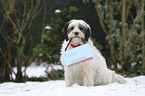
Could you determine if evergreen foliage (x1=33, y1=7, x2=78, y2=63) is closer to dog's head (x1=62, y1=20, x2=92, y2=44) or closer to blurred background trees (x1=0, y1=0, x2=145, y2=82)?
blurred background trees (x1=0, y1=0, x2=145, y2=82)

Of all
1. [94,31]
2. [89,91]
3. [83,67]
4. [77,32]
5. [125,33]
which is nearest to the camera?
[89,91]

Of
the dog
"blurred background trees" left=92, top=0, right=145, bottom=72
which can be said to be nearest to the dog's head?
the dog

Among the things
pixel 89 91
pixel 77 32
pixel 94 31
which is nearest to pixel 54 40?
pixel 94 31

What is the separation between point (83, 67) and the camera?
3.45 m

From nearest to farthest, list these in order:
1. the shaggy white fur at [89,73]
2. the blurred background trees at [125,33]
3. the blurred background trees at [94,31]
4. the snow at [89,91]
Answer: the snow at [89,91] < the shaggy white fur at [89,73] < the blurred background trees at [94,31] < the blurred background trees at [125,33]

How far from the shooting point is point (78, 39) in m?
3.26

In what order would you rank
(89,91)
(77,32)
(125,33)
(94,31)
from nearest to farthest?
1. (89,91)
2. (77,32)
3. (125,33)
4. (94,31)

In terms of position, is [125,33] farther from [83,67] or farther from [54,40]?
[83,67]

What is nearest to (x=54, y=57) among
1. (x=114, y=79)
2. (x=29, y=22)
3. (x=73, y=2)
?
(x=29, y=22)

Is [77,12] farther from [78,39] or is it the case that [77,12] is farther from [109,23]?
[78,39]

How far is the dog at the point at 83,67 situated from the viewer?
324cm

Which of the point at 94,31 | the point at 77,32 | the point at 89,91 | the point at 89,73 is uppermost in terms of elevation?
the point at 94,31

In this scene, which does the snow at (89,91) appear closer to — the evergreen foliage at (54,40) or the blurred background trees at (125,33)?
the blurred background trees at (125,33)

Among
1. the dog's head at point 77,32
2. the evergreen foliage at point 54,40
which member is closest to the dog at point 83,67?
the dog's head at point 77,32
